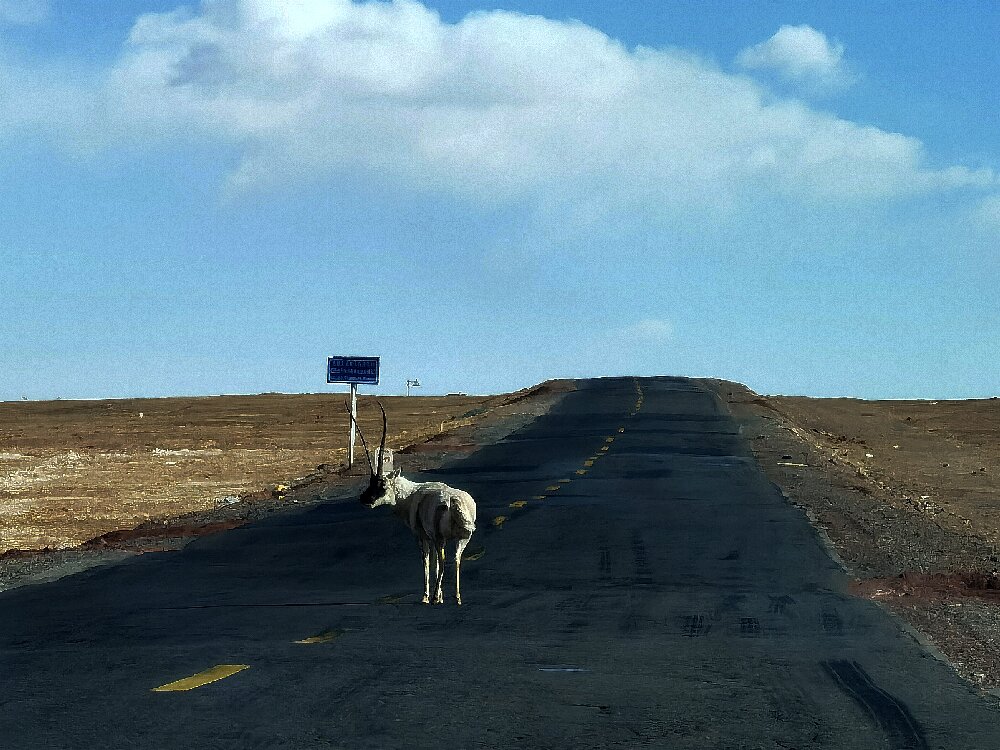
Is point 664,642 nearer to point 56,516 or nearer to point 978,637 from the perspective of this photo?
point 978,637

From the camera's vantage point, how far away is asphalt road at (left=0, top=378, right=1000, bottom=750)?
8.88 metres

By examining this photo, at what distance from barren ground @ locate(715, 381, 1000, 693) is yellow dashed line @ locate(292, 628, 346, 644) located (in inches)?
216

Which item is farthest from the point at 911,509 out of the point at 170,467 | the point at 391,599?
the point at 170,467

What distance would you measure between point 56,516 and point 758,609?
1845 centimetres

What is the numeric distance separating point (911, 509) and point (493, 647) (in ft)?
63.2

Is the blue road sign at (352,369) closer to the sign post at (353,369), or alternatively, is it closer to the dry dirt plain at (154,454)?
the sign post at (353,369)

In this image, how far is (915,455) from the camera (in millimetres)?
54469

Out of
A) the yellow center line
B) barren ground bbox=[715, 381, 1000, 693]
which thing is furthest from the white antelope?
barren ground bbox=[715, 381, 1000, 693]

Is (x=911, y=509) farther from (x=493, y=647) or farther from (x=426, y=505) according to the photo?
(x=493, y=647)

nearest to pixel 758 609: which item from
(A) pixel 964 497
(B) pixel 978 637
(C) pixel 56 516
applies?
(B) pixel 978 637

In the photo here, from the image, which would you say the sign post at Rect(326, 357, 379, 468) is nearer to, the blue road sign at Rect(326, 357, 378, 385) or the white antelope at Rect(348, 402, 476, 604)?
the blue road sign at Rect(326, 357, 378, 385)

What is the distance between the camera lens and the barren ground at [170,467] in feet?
79.8

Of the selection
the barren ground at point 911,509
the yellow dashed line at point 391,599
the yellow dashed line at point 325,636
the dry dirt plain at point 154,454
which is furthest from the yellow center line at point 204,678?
the dry dirt plain at point 154,454

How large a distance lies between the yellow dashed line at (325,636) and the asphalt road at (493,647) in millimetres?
43
